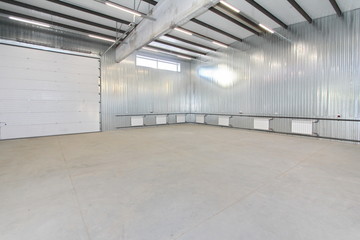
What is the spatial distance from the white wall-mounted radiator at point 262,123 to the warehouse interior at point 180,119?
5cm

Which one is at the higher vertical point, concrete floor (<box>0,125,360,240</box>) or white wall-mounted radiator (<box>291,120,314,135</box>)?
white wall-mounted radiator (<box>291,120,314,135</box>)

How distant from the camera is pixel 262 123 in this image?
339 inches

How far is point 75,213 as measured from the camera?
2.15 m

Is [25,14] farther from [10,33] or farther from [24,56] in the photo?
[24,56]

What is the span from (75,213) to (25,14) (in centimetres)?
829

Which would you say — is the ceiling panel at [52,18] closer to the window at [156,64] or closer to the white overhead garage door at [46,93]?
the white overhead garage door at [46,93]

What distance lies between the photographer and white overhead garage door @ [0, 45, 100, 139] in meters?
7.15

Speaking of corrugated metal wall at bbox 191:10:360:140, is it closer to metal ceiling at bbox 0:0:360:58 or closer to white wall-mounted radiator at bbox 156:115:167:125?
metal ceiling at bbox 0:0:360:58

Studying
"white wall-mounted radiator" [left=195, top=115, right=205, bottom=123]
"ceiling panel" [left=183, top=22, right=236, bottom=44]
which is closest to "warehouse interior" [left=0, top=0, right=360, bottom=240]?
"ceiling panel" [left=183, top=22, right=236, bottom=44]

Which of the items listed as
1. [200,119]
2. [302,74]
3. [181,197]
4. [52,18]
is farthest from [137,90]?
[181,197]

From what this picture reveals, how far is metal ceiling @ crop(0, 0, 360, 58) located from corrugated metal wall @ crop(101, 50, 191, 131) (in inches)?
73.8

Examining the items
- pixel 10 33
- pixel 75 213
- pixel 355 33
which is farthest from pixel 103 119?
pixel 355 33

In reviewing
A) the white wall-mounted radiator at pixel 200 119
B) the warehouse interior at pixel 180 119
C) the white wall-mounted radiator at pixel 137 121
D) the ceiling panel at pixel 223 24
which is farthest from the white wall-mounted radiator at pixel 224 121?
the white wall-mounted radiator at pixel 137 121

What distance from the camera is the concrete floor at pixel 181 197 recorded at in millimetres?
1836
